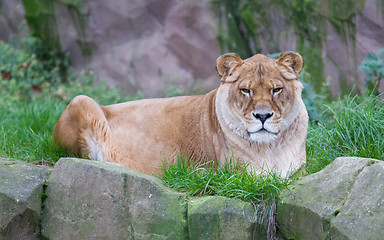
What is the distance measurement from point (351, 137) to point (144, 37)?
178 inches

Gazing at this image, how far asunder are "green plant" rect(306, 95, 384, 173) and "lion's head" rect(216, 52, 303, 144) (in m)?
0.46

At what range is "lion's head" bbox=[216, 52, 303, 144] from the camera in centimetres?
367

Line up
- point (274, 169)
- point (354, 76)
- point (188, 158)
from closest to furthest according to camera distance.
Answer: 1. point (274, 169)
2. point (188, 158)
3. point (354, 76)

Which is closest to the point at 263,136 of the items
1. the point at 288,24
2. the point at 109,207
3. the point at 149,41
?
the point at 109,207

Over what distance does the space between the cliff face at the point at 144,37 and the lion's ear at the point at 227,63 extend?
363 centimetres

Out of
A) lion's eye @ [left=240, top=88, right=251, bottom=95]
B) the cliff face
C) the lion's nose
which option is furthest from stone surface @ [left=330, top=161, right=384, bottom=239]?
the cliff face

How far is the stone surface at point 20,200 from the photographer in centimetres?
314

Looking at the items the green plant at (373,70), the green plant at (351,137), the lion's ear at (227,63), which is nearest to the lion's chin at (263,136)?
the green plant at (351,137)

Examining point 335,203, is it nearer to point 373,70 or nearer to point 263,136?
point 263,136

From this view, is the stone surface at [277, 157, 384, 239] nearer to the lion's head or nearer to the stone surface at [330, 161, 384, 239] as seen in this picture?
the stone surface at [330, 161, 384, 239]

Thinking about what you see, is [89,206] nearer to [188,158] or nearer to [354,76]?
[188,158]

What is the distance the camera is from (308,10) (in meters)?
7.29

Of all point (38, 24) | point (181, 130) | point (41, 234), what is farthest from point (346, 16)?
point (41, 234)

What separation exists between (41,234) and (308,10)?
5.21m
